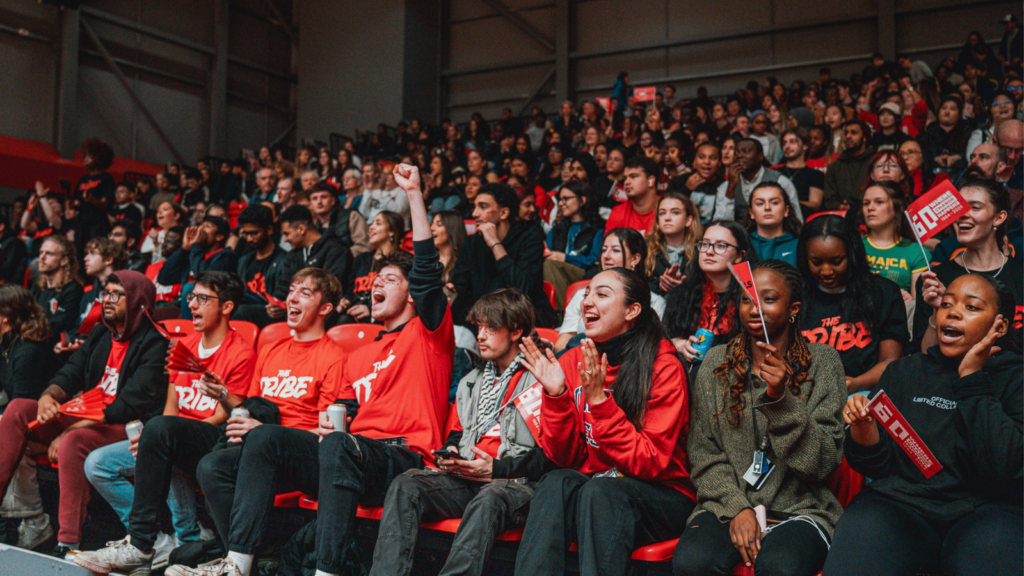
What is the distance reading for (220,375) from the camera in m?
3.49

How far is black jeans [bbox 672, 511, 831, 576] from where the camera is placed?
6.23 feet

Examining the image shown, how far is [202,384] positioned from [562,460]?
1559 mm

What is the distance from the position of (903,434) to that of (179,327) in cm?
373

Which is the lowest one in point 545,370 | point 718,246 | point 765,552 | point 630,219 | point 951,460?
point 765,552

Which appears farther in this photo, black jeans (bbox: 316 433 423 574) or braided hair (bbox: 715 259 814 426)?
black jeans (bbox: 316 433 423 574)

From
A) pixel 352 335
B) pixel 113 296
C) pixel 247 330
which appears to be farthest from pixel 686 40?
pixel 113 296

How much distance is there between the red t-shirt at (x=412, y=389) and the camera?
9.78 feet

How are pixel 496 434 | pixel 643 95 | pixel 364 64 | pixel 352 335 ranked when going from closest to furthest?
pixel 496 434 < pixel 352 335 < pixel 643 95 < pixel 364 64

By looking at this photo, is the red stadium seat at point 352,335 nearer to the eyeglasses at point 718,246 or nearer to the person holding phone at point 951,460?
the eyeglasses at point 718,246

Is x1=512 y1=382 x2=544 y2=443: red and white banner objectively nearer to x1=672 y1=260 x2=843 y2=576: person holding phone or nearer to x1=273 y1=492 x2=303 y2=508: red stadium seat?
x1=672 y1=260 x2=843 y2=576: person holding phone

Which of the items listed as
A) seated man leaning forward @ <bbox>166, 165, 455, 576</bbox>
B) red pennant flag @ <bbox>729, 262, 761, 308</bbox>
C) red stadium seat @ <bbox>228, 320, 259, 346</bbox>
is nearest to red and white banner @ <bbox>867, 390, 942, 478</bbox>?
red pennant flag @ <bbox>729, 262, 761, 308</bbox>

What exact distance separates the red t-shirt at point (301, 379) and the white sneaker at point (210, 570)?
699mm

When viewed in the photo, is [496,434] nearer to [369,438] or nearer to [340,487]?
[369,438]

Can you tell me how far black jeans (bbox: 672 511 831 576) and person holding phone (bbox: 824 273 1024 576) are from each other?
0.07 metres
